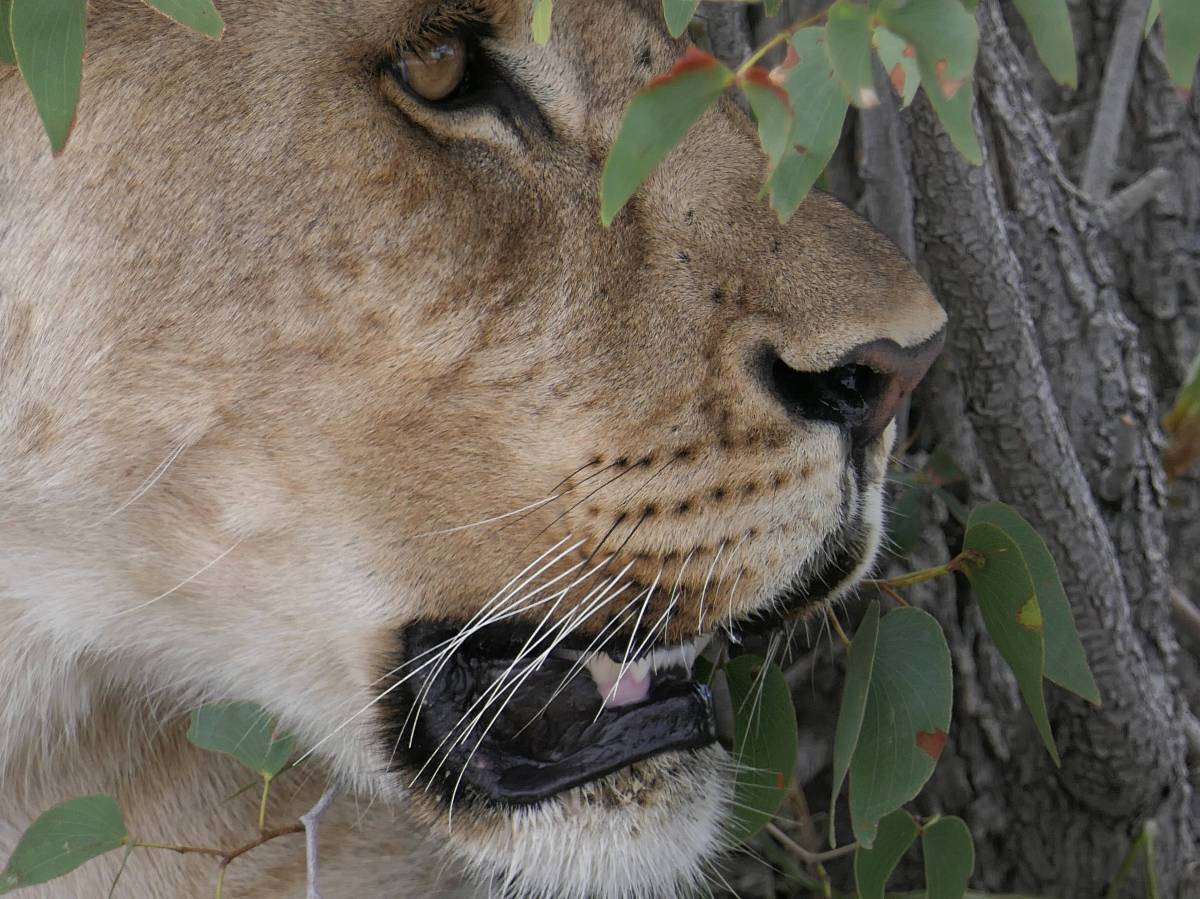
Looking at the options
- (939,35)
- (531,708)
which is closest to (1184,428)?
(531,708)

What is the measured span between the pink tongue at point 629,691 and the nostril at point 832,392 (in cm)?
41

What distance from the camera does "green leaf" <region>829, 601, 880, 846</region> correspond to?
151 centimetres

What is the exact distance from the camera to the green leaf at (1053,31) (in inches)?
44.5

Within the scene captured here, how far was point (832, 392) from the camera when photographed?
149cm

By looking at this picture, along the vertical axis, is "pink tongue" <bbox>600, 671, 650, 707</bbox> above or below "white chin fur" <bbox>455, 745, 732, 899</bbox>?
above

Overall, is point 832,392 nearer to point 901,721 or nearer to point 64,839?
point 901,721

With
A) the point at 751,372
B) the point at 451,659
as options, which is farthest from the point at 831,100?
the point at 451,659

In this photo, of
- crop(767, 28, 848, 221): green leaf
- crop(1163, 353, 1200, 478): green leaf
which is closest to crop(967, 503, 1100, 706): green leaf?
crop(767, 28, 848, 221): green leaf

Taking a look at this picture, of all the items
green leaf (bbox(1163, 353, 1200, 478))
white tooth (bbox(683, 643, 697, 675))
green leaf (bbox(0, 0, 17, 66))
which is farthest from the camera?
green leaf (bbox(1163, 353, 1200, 478))

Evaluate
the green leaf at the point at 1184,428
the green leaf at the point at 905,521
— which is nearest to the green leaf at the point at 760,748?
the green leaf at the point at 905,521

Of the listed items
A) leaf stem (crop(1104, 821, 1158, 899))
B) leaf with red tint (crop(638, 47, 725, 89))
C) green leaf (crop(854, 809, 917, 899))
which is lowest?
leaf stem (crop(1104, 821, 1158, 899))

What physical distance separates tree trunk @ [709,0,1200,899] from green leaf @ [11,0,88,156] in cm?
119

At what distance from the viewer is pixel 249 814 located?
6.11 ft

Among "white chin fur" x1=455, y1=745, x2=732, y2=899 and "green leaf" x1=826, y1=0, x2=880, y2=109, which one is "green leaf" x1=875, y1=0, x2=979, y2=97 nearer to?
"green leaf" x1=826, y1=0, x2=880, y2=109
